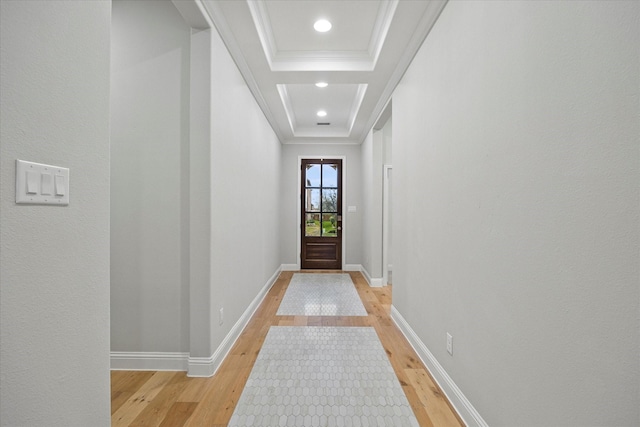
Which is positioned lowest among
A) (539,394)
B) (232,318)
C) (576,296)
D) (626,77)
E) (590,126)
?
(232,318)

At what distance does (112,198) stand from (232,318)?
4.27ft

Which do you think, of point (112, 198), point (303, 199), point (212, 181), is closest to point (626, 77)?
point (212, 181)

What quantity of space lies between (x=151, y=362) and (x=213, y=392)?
600 mm

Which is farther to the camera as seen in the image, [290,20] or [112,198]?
[290,20]

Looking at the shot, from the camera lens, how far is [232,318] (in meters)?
2.53

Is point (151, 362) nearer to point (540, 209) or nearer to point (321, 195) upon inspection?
point (540, 209)

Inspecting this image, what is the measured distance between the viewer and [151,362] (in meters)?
2.11

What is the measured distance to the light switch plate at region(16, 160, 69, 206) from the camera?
75 centimetres

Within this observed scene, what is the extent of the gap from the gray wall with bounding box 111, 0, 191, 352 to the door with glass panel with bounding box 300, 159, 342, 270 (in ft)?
12.2

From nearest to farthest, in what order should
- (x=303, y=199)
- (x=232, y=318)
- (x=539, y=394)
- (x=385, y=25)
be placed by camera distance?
(x=539, y=394) < (x=385, y=25) < (x=232, y=318) < (x=303, y=199)

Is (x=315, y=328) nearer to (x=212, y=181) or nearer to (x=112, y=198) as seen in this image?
(x=212, y=181)

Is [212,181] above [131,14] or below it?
below

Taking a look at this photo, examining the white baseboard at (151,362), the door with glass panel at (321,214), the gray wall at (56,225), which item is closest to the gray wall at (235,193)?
the white baseboard at (151,362)

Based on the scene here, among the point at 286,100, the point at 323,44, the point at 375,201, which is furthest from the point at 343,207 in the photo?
the point at 323,44
